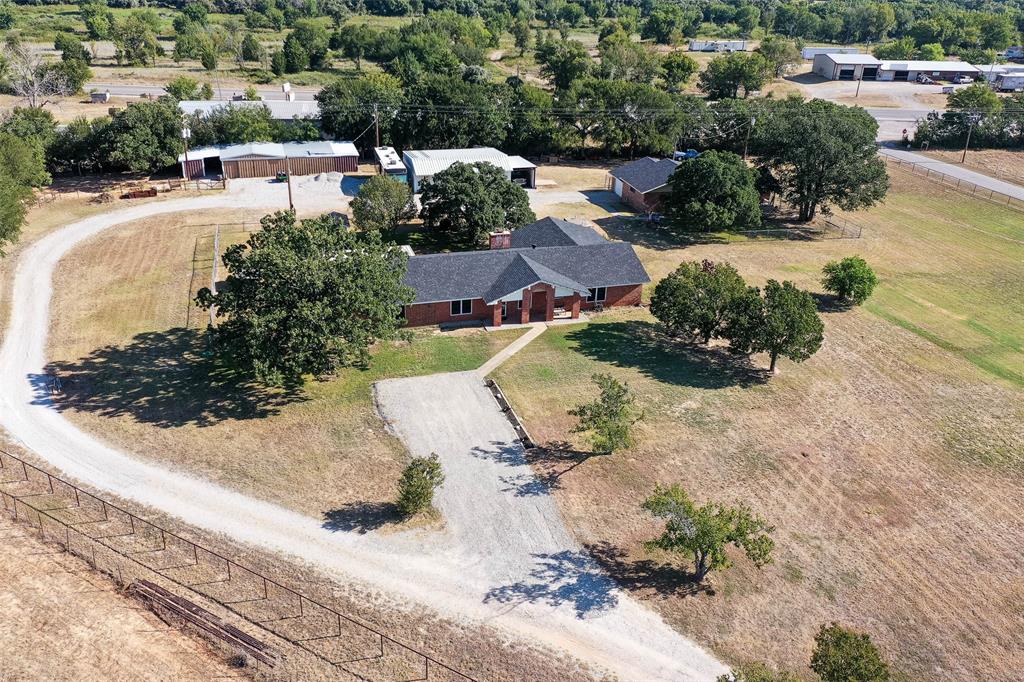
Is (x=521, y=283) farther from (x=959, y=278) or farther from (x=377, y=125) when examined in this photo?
(x=377, y=125)

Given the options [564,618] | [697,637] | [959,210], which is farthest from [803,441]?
[959,210]

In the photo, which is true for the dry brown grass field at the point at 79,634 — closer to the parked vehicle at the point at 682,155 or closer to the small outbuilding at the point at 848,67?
the parked vehicle at the point at 682,155

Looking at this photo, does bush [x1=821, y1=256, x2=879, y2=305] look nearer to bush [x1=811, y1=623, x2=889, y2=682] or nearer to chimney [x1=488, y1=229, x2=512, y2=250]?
chimney [x1=488, y1=229, x2=512, y2=250]

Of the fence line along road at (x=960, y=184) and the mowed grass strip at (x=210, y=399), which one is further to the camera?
the fence line along road at (x=960, y=184)

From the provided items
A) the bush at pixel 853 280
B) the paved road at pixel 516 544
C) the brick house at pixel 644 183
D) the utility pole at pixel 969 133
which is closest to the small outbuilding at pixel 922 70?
the utility pole at pixel 969 133

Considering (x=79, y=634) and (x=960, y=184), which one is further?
(x=960, y=184)

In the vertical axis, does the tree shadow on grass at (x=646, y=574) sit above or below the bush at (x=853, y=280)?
below

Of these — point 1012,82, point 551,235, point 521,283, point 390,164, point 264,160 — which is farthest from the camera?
point 1012,82

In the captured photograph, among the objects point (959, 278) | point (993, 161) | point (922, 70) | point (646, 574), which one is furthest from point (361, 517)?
point (922, 70)
